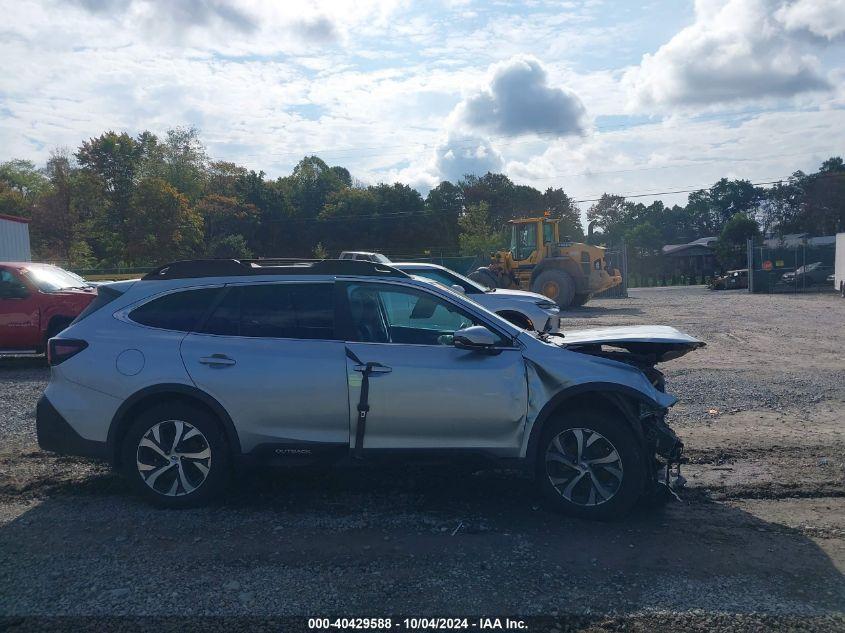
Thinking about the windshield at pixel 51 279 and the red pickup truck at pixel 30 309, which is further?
the windshield at pixel 51 279

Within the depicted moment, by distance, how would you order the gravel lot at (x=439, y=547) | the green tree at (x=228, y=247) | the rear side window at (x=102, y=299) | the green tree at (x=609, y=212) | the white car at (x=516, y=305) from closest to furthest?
the gravel lot at (x=439, y=547) < the rear side window at (x=102, y=299) < the white car at (x=516, y=305) < the green tree at (x=228, y=247) < the green tree at (x=609, y=212)

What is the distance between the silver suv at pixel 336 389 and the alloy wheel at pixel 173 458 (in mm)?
12

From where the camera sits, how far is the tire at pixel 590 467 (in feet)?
16.5

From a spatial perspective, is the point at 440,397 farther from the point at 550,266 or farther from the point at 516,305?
the point at 550,266

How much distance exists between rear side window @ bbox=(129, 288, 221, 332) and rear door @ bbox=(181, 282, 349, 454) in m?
0.16

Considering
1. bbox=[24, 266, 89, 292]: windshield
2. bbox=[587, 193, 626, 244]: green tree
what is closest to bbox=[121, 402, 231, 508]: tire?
bbox=[24, 266, 89, 292]: windshield

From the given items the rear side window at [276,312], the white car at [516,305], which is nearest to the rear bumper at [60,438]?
the rear side window at [276,312]

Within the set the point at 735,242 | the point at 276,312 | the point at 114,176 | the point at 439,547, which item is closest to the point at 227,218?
the point at 114,176

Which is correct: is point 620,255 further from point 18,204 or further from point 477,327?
point 18,204

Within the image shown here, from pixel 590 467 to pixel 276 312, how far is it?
2.57 m

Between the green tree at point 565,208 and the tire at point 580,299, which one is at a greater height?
the green tree at point 565,208

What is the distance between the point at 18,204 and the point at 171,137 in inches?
589

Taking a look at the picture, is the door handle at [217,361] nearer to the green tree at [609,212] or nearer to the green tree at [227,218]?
the green tree at [227,218]

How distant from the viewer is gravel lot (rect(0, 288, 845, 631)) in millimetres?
3873
